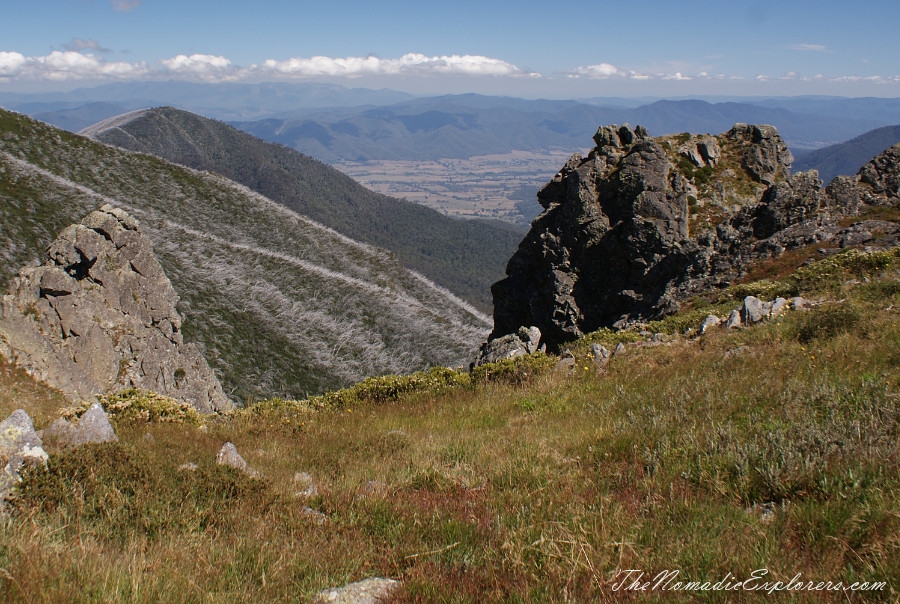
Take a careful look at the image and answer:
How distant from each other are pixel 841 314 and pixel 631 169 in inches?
780

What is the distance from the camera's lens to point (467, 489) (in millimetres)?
6168

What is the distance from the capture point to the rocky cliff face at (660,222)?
2595cm

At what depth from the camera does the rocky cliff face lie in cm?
2595

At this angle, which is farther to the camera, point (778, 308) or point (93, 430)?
point (778, 308)

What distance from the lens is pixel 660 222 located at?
Result: 27625 mm

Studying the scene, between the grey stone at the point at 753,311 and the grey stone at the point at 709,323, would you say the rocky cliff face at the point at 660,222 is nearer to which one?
the grey stone at the point at 753,311

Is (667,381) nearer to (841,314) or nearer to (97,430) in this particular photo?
(841,314)

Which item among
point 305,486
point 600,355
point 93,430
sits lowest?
point 600,355

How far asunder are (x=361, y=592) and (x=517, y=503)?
192cm

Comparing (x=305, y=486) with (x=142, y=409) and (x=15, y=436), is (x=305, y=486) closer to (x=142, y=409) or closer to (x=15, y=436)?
(x=15, y=436)

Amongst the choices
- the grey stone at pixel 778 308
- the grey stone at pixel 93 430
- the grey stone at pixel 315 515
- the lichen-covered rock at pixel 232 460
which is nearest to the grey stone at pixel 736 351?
the grey stone at pixel 778 308

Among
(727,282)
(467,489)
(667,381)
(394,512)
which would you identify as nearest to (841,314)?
(667,381)

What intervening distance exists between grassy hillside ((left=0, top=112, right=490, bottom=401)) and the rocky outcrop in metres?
12.3

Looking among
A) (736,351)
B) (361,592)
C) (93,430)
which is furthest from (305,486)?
(736,351)
